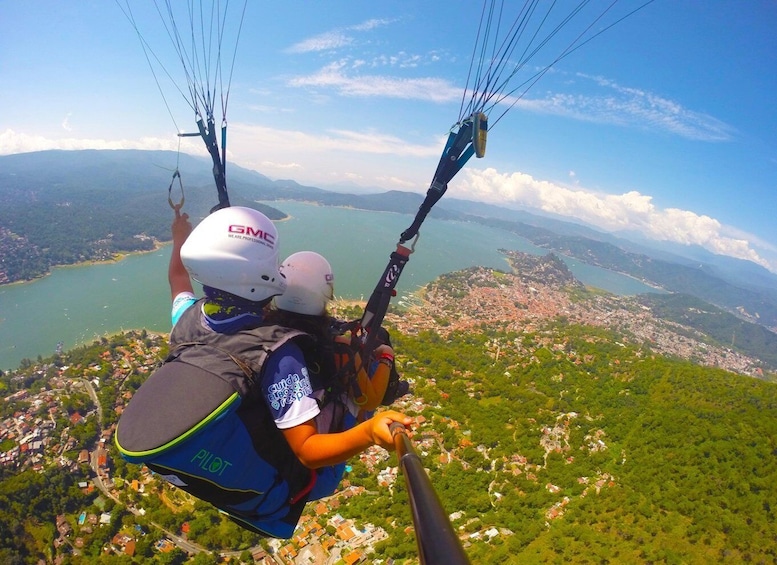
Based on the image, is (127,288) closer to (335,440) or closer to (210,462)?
(210,462)

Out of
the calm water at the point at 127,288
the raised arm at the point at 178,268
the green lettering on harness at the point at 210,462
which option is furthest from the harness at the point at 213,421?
the calm water at the point at 127,288

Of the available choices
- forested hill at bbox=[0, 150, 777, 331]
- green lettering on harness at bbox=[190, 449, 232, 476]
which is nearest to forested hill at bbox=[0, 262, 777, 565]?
green lettering on harness at bbox=[190, 449, 232, 476]

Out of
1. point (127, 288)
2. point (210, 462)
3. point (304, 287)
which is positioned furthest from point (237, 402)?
point (127, 288)

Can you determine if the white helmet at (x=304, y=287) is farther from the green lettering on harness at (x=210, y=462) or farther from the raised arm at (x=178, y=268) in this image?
the green lettering on harness at (x=210, y=462)

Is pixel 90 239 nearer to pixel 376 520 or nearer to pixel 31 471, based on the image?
pixel 31 471

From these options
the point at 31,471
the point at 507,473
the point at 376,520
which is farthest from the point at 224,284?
the point at 31,471

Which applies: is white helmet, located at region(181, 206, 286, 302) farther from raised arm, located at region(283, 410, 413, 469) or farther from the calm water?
the calm water
